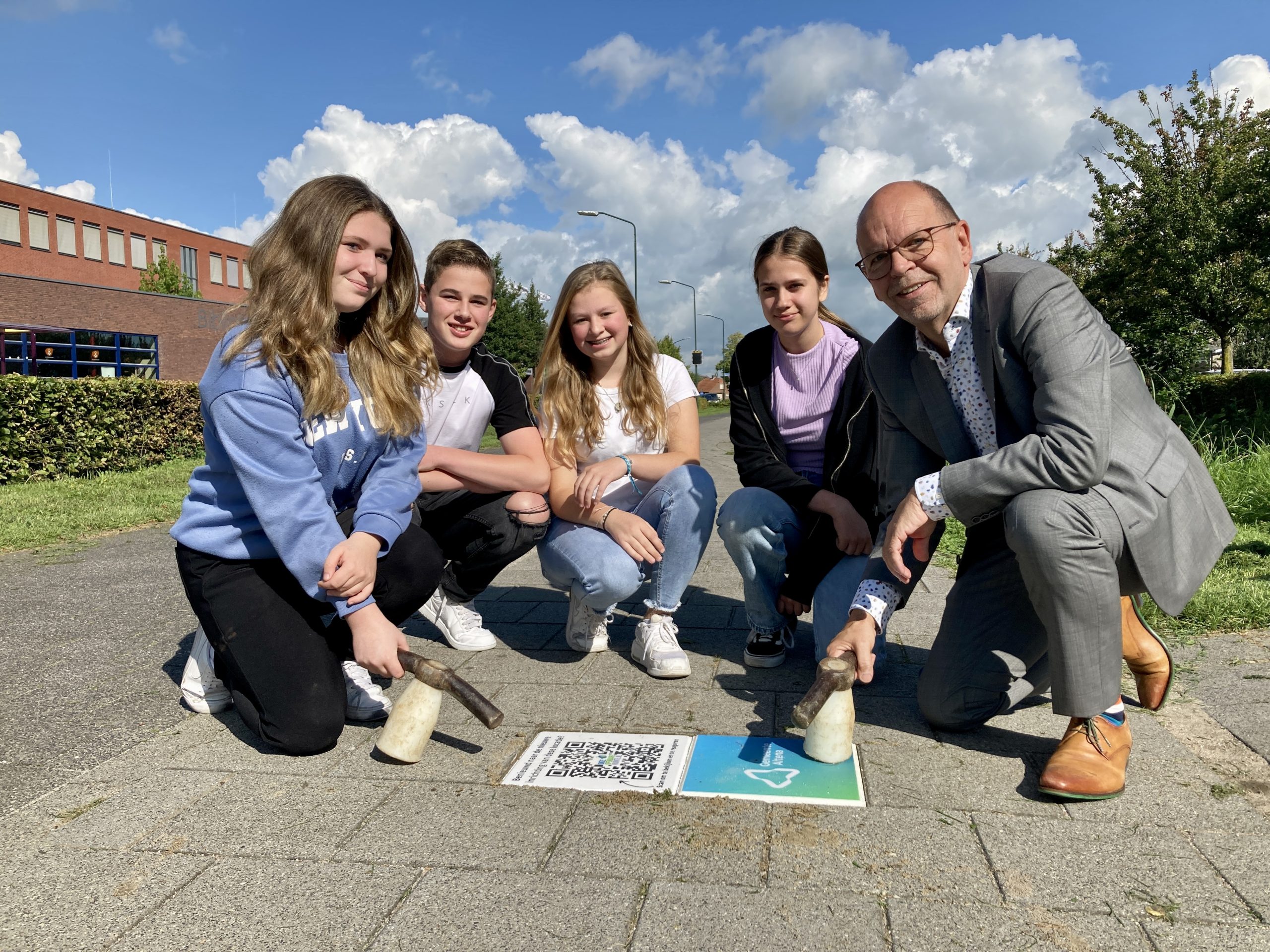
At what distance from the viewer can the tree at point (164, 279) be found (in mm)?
45188

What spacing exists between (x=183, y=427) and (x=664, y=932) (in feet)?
45.0

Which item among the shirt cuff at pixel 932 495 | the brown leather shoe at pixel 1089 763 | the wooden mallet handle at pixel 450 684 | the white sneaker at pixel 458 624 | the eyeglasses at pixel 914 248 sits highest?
the eyeglasses at pixel 914 248

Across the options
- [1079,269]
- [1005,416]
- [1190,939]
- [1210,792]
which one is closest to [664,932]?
[1190,939]

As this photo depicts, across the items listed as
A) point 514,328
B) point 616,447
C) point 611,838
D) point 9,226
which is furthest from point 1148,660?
point 9,226

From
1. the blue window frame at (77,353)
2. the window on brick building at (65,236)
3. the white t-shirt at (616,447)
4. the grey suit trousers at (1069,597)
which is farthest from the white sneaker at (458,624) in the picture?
the window on brick building at (65,236)

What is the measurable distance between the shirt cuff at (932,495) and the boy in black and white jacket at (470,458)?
73.4 inches

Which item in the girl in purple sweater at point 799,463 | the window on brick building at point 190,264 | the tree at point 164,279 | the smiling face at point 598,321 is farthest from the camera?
the window on brick building at point 190,264

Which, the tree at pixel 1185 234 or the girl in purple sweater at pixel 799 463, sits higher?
the tree at pixel 1185 234

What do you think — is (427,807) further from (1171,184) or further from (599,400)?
(1171,184)

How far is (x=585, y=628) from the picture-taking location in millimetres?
3957

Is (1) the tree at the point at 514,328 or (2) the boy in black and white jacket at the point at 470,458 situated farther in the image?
(1) the tree at the point at 514,328

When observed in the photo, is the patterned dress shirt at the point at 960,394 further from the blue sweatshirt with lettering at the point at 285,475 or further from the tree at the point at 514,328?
the tree at the point at 514,328

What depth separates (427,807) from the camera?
241cm

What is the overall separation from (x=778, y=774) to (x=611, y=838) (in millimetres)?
595
